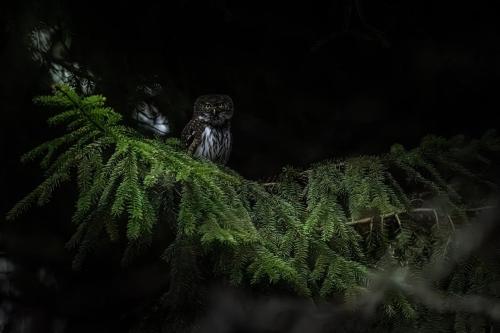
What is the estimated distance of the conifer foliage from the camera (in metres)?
1.87

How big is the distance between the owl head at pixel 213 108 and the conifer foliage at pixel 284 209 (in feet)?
4.21

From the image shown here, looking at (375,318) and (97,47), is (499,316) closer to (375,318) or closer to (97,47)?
(375,318)

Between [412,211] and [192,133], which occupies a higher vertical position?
[192,133]

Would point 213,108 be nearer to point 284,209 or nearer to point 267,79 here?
point 267,79

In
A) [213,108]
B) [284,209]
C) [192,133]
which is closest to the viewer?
[284,209]

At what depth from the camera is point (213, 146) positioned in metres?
4.11

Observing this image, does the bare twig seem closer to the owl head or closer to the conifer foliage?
the conifer foliage

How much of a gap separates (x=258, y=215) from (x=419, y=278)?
0.65m

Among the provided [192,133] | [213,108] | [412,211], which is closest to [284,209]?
[412,211]

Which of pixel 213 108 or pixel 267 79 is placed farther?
pixel 267 79

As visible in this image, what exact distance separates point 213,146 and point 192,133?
180mm

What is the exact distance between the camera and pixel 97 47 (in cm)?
352

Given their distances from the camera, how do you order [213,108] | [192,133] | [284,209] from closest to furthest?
[284,209]
[213,108]
[192,133]

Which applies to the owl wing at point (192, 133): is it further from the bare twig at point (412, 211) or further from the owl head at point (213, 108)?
the bare twig at point (412, 211)
